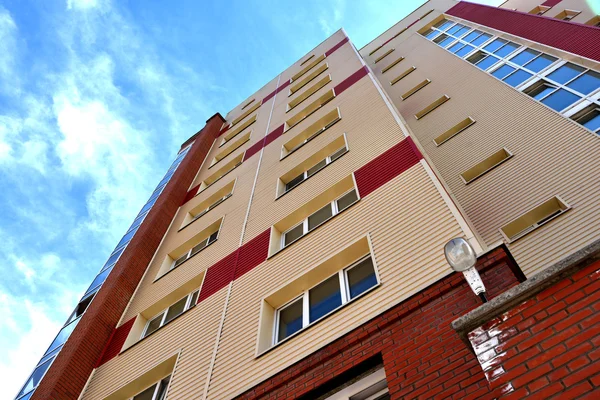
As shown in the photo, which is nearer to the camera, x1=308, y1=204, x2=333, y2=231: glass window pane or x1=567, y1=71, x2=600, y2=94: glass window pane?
x1=308, y1=204, x2=333, y2=231: glass window pane

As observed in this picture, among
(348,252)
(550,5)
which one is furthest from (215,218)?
(550,5)

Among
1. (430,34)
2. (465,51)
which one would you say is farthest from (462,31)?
(465,51)

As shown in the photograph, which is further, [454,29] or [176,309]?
[454,29]

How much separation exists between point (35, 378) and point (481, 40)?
18904 millimetres

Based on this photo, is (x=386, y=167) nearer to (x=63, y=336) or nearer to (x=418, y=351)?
(x=418, y=351)

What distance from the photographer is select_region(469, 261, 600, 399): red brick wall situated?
10.7ft

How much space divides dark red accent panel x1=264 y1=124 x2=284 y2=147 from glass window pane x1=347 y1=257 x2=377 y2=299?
9.75m

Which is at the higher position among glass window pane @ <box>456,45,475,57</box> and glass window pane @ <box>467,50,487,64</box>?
glass window pane @ <box>456,45,475,57</box>

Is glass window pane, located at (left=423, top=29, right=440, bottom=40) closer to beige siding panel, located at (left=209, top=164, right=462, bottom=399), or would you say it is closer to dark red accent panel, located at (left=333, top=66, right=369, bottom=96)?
dark red accent panel, located at (left=333, top=66, right=369, bottom=96)

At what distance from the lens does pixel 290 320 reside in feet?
27.8

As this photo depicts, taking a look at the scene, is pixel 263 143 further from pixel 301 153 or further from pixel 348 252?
pixel 348 252

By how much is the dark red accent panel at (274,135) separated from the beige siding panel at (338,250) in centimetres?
836

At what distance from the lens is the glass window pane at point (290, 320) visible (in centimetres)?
820

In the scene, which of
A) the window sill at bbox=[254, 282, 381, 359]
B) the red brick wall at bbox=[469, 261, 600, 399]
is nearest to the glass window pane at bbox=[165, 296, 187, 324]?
the window sill at bbox=[254, 282, 381, 359]
